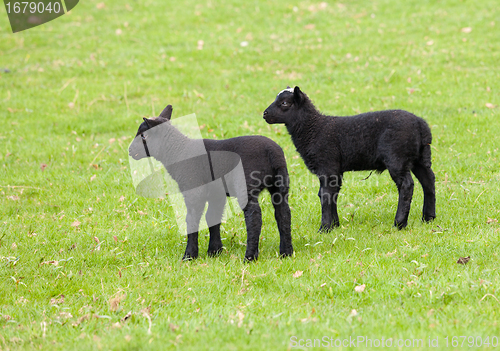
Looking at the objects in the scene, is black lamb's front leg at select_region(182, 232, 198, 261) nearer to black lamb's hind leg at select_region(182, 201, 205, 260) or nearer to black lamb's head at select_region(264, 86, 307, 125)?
black lamb's hind leg at select_region(182, 201, 205, 260)

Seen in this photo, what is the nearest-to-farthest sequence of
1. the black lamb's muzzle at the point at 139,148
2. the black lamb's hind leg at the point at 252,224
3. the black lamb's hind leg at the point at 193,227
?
1. the black lamb's hind leg at the point at 252,224
2. the black lamb's hind leg at the point at 193,227
3. the black lamb's muzzle at the point at 139,148

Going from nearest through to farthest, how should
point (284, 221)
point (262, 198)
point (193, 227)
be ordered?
point (284, 221) → point (193, 227) → point (262, 198)

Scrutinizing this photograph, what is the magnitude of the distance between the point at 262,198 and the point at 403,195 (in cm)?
267

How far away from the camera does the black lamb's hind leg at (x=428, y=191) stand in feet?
23.0

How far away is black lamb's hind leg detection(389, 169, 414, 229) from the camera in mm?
6738

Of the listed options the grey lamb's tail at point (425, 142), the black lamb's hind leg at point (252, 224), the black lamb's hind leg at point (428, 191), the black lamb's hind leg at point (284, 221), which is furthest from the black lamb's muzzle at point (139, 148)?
the black lamb's hind leg at point (428, 191)

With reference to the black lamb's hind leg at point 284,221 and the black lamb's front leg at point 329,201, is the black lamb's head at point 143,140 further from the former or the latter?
the black lamb's front leg at point 329,201

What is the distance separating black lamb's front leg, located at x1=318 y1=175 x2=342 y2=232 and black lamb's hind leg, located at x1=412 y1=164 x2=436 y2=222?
1.22m

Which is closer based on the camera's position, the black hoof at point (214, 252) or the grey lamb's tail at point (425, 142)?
the black hoof at point (214, 252)

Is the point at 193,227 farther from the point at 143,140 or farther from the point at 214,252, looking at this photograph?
the point at 143,140

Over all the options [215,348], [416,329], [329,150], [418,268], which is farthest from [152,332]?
[329,150]

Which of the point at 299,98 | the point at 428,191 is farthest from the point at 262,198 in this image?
the point at 428,191

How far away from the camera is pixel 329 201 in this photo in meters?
7.04

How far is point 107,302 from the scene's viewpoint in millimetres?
4973
